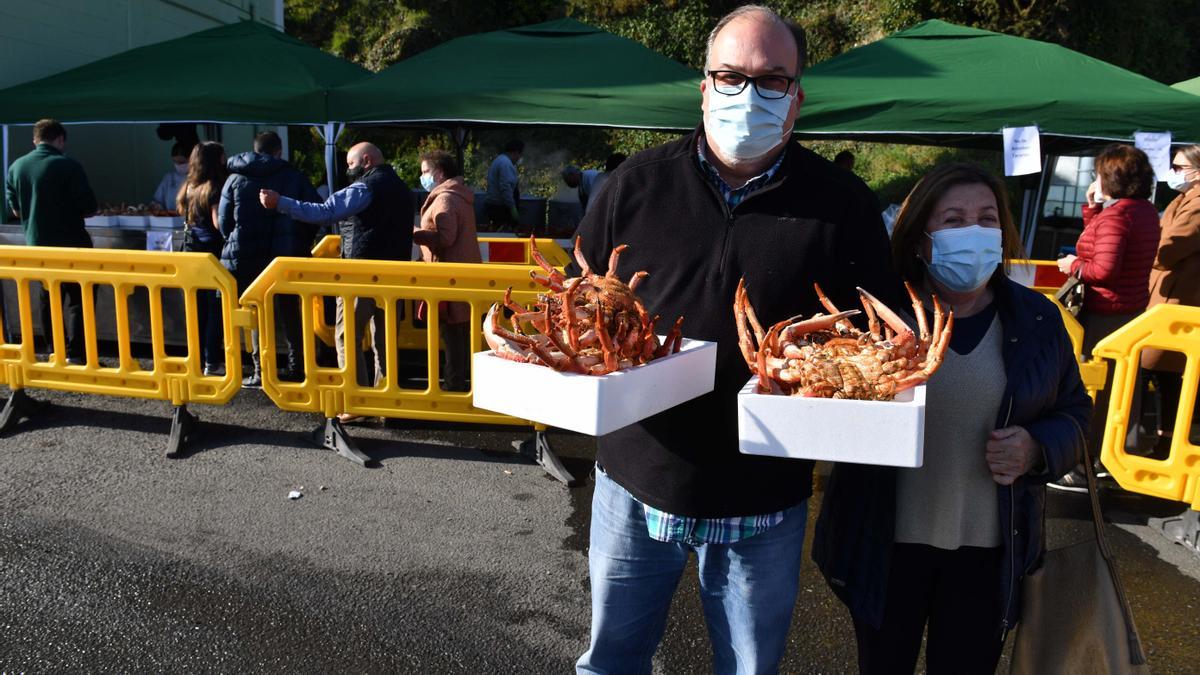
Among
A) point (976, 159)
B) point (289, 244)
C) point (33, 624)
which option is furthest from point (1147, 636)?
point (976, 159)

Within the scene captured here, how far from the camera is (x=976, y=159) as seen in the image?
19.4 meters

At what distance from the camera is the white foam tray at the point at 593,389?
1631mm

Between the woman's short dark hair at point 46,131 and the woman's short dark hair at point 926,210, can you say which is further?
the woman's short dark hair at point 46,131

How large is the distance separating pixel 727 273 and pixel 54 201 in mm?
7274

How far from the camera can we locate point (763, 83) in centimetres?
199

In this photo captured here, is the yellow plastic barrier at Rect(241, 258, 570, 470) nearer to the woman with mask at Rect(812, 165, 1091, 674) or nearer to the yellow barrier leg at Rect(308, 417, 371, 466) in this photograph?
the yellow barrier leg at Rect(308, 417, 371, 466)

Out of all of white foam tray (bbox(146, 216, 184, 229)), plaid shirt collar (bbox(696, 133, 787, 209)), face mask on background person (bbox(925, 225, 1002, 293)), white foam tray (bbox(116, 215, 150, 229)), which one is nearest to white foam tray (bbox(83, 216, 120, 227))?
white foam tray (bbox(116, 215, 150, 229))

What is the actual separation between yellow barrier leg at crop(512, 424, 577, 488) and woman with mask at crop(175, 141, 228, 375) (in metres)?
2.88

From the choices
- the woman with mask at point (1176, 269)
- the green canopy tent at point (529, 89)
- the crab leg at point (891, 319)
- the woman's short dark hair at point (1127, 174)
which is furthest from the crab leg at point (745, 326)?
the green canopy tent at point (529, 89)

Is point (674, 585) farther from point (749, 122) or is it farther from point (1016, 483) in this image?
point (749, 122)

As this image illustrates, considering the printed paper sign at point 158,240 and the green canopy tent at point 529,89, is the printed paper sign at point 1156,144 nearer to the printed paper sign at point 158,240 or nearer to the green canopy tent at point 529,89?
the green canopy tent at point 529,89

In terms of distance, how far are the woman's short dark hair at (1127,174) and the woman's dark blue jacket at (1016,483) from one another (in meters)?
3.24

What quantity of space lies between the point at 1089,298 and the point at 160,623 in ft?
17.6

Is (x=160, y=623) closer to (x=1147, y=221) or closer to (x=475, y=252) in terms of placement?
(x=475, y=252)
